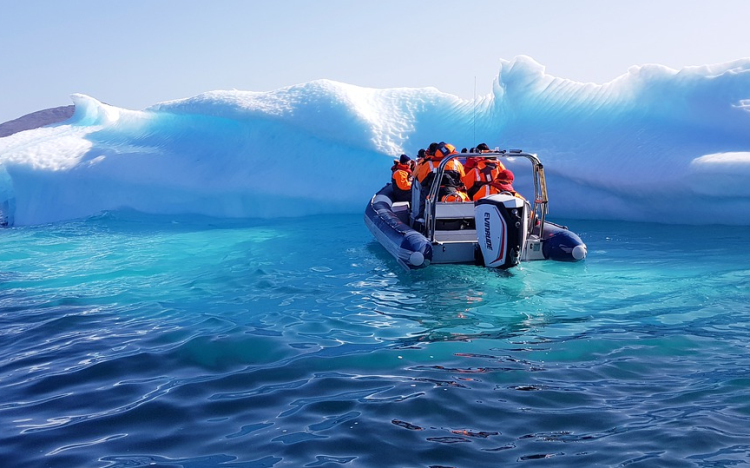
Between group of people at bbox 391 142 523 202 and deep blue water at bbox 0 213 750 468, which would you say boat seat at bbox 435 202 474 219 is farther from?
deep blue water at bbox 0 213 750 468

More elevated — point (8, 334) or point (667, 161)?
point (667, 161)

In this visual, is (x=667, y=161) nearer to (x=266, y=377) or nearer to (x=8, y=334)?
(x=266, y=377)

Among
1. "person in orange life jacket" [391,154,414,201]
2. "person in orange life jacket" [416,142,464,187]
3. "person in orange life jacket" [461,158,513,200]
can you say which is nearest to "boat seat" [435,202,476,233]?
"person in orange life jacket" [461,158,513,200]

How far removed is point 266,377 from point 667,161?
339 inches

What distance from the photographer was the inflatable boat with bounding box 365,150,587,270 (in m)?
6.68

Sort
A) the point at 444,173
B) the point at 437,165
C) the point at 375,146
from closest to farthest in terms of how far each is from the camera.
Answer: the point at 444,173 → the point at 437,165 → the point at 375,146

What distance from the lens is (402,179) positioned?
10.0 meters

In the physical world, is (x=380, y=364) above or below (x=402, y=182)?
below

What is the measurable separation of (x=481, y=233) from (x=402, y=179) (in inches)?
129

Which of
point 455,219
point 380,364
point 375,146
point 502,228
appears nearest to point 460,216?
point 455,219

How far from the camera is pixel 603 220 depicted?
38.3 ft

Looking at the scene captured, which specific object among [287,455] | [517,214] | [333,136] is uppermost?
[333,136]

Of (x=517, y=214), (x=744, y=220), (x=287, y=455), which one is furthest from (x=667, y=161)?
(x=287, y=455)

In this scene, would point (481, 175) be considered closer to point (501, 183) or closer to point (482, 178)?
point (482, 178)
